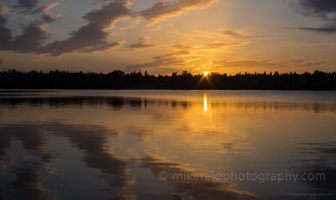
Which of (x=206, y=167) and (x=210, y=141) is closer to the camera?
(x=206, y=167)

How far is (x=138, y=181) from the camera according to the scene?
26.2 feet

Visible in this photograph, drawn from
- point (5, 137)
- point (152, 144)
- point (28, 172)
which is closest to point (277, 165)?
point (152, 144)

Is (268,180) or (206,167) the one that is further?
(206,167)

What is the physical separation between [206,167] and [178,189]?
208 centimetres

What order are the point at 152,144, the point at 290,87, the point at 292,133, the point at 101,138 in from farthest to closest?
the point at 290,87 → the point at 292,133 → the point at 101,138 → the point at 152,144

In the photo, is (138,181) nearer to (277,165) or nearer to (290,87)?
(277,165)

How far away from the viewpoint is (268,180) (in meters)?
8.18

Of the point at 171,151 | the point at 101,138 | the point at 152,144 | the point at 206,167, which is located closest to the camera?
the point at 206,167

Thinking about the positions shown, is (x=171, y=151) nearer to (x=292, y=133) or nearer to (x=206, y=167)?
(x=206, y=167)

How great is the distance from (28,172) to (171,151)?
4529mm

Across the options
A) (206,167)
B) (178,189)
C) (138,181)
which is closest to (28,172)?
(138,181)

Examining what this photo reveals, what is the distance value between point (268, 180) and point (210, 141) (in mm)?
5418

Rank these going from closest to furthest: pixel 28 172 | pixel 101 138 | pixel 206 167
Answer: pixel 28 172 < pixel 206 167 < pixel 101 138

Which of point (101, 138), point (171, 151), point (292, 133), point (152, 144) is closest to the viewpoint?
point (171, 151)
